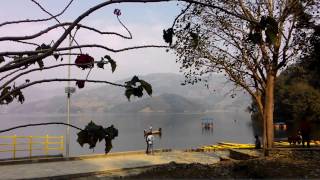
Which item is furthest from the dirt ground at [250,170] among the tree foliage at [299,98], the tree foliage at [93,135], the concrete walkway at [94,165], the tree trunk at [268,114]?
the tree foliage at [299,98]

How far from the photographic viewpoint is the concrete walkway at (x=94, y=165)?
21.2 metres

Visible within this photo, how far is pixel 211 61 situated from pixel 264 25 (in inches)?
880

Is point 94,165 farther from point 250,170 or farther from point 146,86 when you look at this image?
point 146,86

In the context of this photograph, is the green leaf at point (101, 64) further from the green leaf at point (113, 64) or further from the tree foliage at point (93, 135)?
the tree foliage at point (93, 135)

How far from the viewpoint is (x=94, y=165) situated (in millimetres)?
24562

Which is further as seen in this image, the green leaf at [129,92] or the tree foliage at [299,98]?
the tree foliage at [299,98]

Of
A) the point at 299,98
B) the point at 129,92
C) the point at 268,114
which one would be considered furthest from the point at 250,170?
the point at 299,98

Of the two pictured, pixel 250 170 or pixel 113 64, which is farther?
pixel 250 170

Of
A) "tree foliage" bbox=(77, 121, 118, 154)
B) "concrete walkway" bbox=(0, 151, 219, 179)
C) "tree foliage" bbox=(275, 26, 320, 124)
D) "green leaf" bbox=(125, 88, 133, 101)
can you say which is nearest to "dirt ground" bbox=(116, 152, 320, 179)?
"concrete walkway" bbox=(0, 151, 219, 179)

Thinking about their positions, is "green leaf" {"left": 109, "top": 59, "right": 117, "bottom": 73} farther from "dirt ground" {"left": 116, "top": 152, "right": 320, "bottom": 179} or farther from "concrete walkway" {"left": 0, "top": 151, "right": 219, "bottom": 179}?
"concrete walkway" {"left": 0, "top": 151, "right": 219, "bottom": 179}

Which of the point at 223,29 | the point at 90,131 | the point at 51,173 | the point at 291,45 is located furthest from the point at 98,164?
the point at 90,131

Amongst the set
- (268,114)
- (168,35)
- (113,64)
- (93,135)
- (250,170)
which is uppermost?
(268,114)

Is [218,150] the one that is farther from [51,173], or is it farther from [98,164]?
[51,173]

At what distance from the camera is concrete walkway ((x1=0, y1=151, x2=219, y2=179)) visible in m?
21.2
